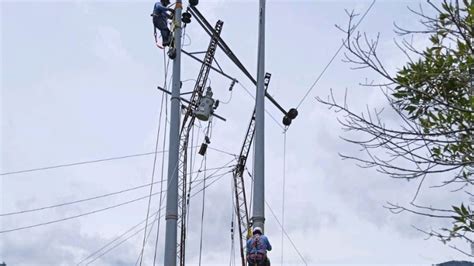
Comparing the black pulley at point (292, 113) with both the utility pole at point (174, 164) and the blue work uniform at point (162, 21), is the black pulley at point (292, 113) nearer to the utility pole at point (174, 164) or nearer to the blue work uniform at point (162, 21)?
the utility pole at point (174, 164)

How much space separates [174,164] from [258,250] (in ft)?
11.0

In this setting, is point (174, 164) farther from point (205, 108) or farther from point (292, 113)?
point (205, 108)

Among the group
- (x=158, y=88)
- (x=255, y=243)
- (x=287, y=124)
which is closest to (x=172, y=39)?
(x=158, y=88)

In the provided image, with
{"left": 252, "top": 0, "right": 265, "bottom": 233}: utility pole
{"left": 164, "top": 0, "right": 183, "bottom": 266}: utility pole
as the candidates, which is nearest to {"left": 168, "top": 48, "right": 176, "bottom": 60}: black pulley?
{"left": 164, "top": 0, "right": 183, "bottom": 266}: utility pole

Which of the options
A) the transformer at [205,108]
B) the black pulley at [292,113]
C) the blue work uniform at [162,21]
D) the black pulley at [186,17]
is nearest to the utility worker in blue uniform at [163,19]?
the blue work uniform at [162,21]

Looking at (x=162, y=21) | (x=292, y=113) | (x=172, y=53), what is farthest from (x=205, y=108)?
(x=172, y=53)

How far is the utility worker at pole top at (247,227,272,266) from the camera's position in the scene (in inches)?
485

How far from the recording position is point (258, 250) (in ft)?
41.1

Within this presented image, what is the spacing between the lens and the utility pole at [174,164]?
45.4 ft

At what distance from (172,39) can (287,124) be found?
4.32 m

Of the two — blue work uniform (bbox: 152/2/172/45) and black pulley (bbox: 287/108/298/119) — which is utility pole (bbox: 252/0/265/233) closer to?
blue work uniform (bbox: 152/2/172/45)

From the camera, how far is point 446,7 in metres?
5.84

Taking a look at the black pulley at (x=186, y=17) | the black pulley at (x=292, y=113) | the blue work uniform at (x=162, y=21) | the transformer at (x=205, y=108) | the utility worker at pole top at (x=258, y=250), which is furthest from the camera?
the transformer at (x=205, y=108)

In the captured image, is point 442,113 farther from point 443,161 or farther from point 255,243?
point 255,243
